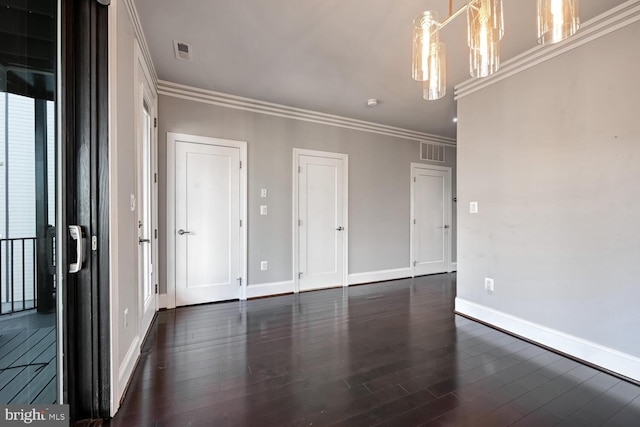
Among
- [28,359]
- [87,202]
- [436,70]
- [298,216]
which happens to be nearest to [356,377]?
[28,359]

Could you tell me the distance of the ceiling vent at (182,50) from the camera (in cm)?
234

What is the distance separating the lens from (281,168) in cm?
373

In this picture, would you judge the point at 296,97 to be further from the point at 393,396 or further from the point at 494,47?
the point at 393,396

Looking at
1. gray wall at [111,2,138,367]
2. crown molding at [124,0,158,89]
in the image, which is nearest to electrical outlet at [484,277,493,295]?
gray wall at [111,2,138,367]

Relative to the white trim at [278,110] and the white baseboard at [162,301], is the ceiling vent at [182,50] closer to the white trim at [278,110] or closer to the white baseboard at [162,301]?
the white trim at [278,110]

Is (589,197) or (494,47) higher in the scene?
(494,47)

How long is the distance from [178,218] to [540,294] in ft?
12.6

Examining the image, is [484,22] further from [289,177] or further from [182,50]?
[289,177]

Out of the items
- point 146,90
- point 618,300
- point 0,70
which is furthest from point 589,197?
point 146,90

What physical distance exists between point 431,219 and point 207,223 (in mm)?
3883

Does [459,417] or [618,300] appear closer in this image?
[459,417]

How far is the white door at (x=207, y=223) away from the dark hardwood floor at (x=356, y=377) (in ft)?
1.66

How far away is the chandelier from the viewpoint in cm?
119

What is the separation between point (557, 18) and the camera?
1192 mm
